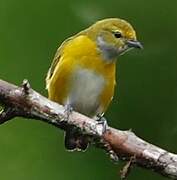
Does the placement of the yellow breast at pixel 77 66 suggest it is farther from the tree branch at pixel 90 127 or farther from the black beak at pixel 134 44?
the tree branch at pixel 90 127

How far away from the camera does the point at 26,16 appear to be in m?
2.87

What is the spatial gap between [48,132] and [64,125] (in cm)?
45

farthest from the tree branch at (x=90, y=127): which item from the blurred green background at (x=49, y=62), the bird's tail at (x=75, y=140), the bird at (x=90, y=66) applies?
the bird at (x=90, y=66)

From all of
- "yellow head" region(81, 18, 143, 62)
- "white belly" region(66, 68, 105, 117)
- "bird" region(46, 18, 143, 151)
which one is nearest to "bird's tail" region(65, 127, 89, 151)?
"bird" region(46, 18, 143, 151)

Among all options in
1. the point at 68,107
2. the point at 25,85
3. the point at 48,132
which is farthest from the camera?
the point at 48,132

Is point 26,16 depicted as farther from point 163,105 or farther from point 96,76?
point 163,105

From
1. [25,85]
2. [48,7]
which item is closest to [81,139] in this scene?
[25,85]

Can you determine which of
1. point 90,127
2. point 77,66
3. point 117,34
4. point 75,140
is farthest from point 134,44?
point 90,127

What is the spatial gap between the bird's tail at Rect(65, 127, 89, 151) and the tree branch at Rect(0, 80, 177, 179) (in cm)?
2

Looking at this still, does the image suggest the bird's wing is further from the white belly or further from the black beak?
the black beak

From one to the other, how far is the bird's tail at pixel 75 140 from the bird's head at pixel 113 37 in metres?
0.31

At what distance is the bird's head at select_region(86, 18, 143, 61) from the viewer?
285cm

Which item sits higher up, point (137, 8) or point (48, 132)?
point (137, 8)

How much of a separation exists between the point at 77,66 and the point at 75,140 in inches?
11.3
